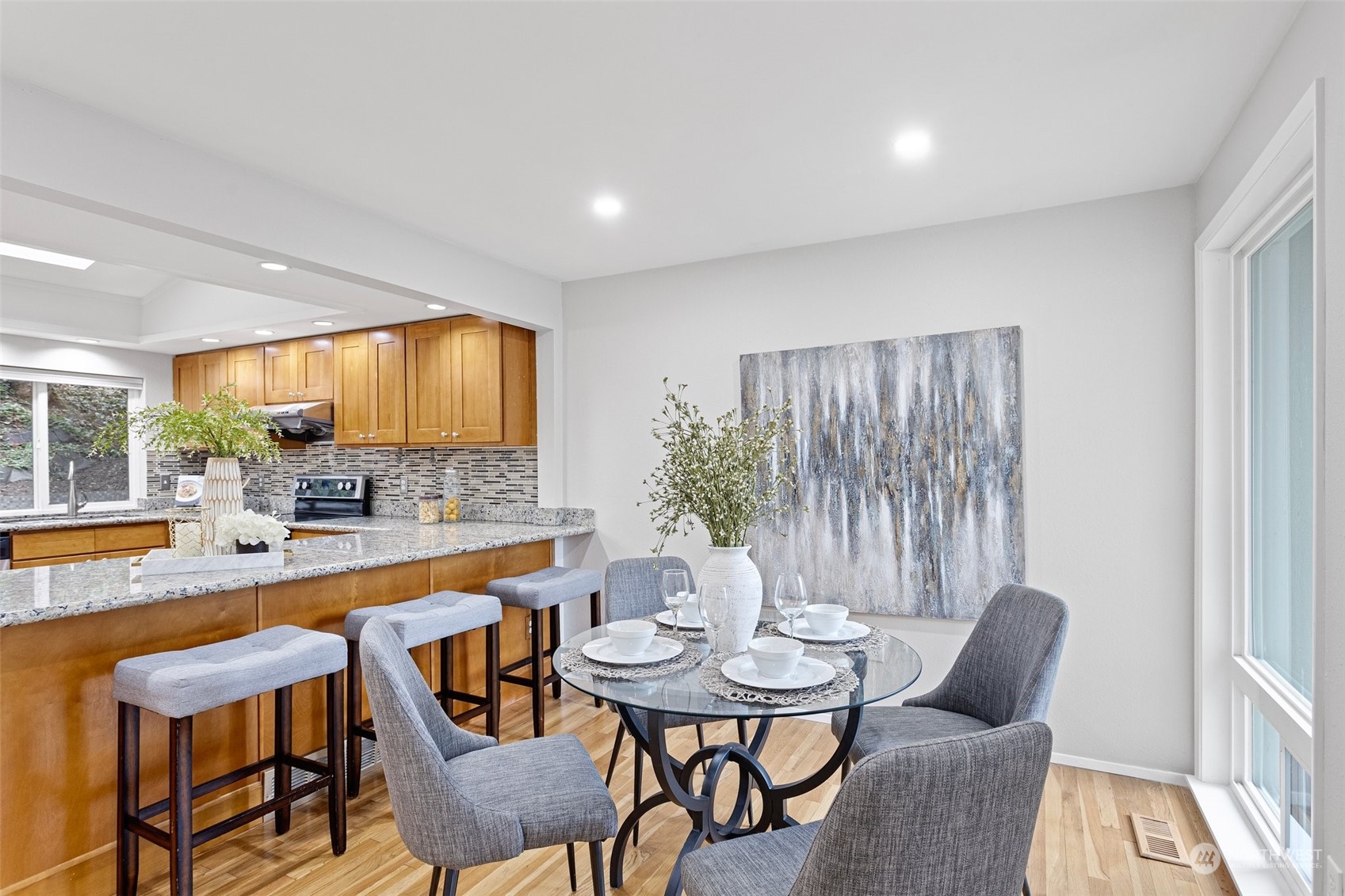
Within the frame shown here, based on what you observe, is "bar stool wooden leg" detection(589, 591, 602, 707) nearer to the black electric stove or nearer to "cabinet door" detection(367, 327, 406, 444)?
"cabinet door" detection(367, 327, 406, 444)

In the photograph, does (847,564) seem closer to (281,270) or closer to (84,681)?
(84,681)

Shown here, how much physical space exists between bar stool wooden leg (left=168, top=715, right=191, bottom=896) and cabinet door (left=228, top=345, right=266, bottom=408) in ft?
13.2

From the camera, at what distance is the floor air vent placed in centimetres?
225

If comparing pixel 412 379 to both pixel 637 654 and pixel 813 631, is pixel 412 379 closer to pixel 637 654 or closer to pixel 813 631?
pixel 637 654

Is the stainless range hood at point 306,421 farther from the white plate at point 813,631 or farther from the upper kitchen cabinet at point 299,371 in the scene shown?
the white plate at point 813,631

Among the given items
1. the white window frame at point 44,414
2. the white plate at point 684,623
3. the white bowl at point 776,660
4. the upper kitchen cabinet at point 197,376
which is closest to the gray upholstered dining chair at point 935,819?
the white bowl at point 776,660

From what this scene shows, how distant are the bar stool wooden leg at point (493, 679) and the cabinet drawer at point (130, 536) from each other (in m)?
3.60

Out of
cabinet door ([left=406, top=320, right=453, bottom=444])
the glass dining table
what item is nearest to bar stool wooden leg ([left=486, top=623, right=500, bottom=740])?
the glass dining table

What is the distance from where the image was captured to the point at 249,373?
5.43 m

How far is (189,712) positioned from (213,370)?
4.67 m

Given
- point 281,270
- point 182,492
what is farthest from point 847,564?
point 182,492

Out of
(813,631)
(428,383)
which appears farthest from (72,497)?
(813,631)

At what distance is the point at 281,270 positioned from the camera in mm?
3459

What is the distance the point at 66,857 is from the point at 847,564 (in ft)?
9.68
